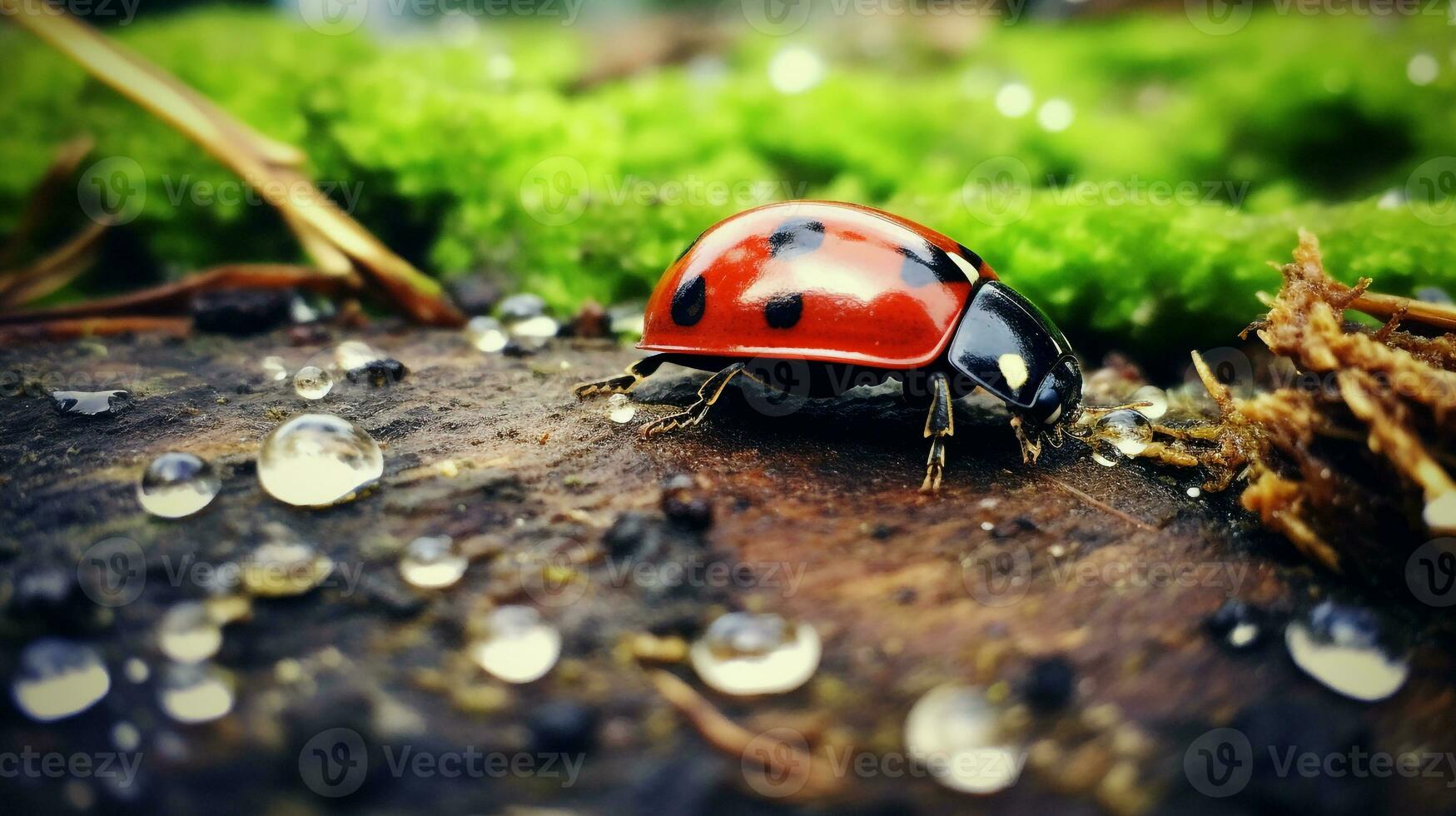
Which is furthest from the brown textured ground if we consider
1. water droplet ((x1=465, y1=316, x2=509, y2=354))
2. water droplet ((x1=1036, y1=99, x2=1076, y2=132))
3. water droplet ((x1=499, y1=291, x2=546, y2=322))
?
water droplet ((x1=1036, y1=99, x2=1076, y2=132))

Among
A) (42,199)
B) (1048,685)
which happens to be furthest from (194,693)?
(42,199)

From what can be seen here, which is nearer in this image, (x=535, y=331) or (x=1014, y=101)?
(x=535, y=331)

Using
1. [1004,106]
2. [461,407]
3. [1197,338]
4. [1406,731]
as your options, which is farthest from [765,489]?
[1004,106]

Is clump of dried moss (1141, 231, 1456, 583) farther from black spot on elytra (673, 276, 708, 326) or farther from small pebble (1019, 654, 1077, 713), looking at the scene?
black spot on elytra (673, 276, 708, 326)

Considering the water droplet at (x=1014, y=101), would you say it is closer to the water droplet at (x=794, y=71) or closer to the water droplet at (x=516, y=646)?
the water droplet at (x=794, y=71)

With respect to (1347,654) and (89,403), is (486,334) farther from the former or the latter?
(1347,654)

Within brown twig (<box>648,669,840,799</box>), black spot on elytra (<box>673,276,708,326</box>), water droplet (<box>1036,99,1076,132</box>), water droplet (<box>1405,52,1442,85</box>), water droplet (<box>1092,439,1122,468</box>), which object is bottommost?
brown twig (<box>648,669,840,799</box>)
